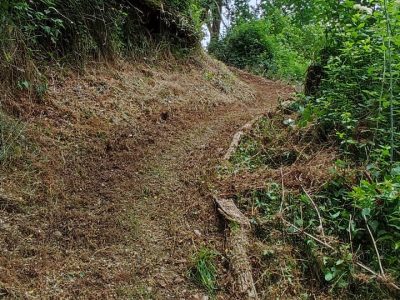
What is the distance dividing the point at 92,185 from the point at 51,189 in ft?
1.35

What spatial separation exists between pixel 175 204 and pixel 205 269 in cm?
95

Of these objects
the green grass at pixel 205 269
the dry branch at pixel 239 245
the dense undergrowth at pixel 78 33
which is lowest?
the green grass at pixel 205 269

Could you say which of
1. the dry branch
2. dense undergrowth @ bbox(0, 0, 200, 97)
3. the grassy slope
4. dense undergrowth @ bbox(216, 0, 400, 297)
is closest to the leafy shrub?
dense undergrowth @ bbox(0, 0, 200, 97)

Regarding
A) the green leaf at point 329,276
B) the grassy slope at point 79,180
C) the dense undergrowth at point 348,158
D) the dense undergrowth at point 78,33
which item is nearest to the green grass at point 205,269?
the grassy slope at point 79,180

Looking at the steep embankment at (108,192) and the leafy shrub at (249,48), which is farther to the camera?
the leafy shrub at (249,48)

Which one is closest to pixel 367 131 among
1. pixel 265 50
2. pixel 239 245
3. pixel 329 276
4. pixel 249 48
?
pixel 329 276

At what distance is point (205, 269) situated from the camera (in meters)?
2.91

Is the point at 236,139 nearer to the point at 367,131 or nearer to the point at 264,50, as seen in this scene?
the point at 367,131

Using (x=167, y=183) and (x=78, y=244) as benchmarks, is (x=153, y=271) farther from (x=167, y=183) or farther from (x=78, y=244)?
(x=167, y=183)

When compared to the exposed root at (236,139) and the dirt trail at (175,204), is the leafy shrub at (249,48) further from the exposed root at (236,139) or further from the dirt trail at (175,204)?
the exposed root at (236,139)

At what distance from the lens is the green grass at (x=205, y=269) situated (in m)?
2.82

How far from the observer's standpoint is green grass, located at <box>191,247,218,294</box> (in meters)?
2.82

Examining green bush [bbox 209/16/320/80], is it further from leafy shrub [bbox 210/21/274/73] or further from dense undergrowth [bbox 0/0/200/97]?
dense undergrowth [bbox 0/0/200/97]

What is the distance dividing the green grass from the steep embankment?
0.20 feet
